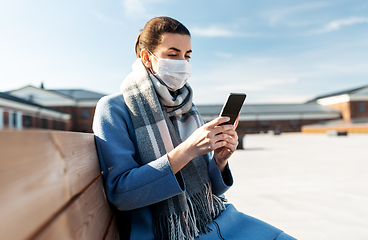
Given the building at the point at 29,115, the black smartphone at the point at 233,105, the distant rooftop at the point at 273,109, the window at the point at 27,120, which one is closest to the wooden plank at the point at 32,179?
the black smartphone at the point at 233,105

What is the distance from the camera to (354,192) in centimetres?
432

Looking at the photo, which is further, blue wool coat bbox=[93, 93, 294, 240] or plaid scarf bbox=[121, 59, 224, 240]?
plaid scarf bbox=[121, 59, 224, 240]

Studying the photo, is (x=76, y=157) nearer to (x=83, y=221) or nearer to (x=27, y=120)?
(x=83, y=221)

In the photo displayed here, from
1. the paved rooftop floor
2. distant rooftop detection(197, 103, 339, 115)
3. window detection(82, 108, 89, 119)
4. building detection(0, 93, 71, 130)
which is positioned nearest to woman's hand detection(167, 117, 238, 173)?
the paved rooftop floor

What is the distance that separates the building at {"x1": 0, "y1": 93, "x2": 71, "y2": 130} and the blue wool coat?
43.5ft

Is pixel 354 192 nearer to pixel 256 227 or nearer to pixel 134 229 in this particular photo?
pixel 256 227

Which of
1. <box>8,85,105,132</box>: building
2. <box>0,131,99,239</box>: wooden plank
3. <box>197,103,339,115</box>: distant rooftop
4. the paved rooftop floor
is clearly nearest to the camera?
<box>0,131,99,239</box>: wooden plank

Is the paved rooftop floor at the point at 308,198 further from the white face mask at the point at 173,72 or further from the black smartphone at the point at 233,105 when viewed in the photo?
the white face mask at the point at 173,72

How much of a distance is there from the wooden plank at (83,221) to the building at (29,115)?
13547mm

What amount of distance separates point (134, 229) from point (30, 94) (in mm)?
35519

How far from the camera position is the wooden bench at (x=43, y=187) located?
0.53m

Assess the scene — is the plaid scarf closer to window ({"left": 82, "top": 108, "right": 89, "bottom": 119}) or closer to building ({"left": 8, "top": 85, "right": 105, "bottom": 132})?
building ({"left": 8, "top": 85, "right": 105, "bottom": 132})

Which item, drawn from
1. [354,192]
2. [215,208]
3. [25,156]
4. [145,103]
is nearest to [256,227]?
[215,208]

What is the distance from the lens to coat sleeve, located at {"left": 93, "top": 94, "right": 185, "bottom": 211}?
4.40 feet
